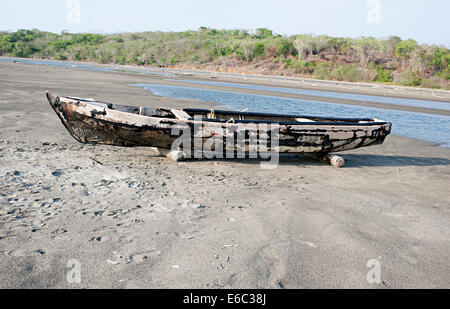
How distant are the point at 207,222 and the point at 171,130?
8.24 feet

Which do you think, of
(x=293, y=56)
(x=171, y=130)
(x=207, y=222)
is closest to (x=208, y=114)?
(x=171, y=130)

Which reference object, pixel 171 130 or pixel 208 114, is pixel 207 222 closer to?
pixel 171 130

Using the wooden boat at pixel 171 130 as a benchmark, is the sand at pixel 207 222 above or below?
below

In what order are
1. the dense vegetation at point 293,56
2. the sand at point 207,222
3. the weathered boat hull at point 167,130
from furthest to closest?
the dense vegetation at point 293,56 < the weathered boat hull at point 167,130 < the sand at point 207,222

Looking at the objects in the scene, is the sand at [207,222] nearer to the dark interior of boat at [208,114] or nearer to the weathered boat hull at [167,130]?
the weathered boat hull at [167,130]

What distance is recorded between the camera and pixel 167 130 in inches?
235

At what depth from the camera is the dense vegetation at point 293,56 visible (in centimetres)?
4246

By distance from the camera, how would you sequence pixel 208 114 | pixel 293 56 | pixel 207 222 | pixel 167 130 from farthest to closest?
1. pixel 293 56
2. pixel 208 114
3. pixel 167 130
4. pixel 207 222

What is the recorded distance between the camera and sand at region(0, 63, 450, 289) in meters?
2.92

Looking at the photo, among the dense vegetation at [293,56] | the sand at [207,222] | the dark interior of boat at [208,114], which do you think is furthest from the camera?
the dense vegetation at [293,56]

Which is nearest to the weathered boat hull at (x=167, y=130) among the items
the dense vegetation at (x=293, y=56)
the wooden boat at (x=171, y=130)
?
the wooden boat at (x=171, y=130)

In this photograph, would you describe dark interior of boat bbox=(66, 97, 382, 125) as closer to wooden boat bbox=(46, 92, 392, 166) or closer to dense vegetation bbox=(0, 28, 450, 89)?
wooden boat bbox=(46, 92, 392, 166)

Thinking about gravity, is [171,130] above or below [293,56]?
below

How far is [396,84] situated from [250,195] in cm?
3851
